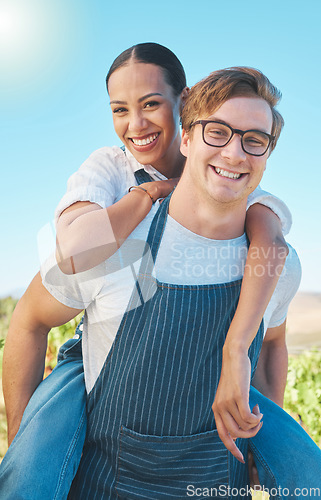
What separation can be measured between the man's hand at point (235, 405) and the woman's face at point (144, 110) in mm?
1052

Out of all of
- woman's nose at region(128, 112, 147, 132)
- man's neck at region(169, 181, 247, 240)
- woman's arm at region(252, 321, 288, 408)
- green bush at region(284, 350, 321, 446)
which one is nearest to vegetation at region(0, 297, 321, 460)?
green bush at region(284, 350, 321, 446)

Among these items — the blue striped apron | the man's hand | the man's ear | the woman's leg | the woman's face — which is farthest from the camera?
the woman's face

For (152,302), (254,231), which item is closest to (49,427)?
(152,302)

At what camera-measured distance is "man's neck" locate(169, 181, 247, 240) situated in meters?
1.92

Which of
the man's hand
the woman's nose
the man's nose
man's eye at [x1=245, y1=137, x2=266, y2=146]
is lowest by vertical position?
the man's hand

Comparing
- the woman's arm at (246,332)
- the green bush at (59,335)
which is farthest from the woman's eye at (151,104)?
the green bush at (59,335)

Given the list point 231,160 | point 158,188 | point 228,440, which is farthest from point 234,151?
point 228,440

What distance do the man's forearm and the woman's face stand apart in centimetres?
92

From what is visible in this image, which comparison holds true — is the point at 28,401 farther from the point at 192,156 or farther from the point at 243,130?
the point at 243,130

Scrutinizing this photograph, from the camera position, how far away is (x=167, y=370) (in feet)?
5.77

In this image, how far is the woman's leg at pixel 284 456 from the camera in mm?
1869

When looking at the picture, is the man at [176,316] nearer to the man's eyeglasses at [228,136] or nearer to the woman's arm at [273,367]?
the man's eyeglasses at [228,136]

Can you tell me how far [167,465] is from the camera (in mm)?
1796

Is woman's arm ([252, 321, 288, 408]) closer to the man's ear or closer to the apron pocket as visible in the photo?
the apron pocket
